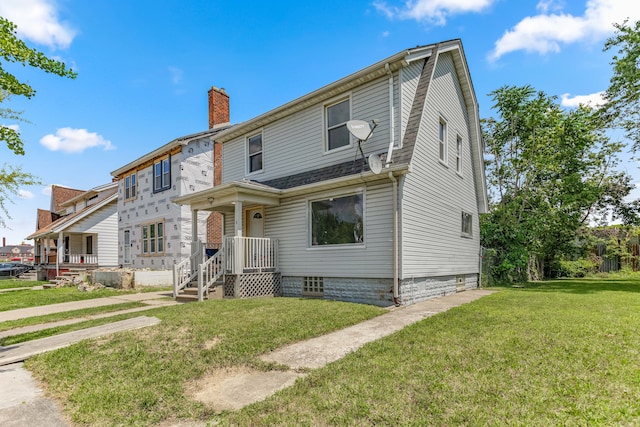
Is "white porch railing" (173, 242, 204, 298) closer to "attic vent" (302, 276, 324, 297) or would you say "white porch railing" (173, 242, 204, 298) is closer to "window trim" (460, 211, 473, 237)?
"attic vent" (302, 276, 324, 297)

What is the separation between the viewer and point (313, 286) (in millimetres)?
10344

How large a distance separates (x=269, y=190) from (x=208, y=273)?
314cm

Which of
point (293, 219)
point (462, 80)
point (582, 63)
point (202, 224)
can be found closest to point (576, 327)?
point (293, 219)

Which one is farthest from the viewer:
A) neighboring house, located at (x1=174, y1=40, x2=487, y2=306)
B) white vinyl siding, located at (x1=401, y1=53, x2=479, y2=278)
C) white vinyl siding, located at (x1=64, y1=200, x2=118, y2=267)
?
white vinyl siding, located at (x1=64, y1=200, x2=118, y2=267)

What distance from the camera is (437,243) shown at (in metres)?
10.8

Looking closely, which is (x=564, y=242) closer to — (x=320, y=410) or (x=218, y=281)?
(x=218, y=281)

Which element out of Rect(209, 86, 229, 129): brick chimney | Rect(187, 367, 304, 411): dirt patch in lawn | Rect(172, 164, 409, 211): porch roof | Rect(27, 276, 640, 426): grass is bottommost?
Rect(187, 367, 304, 411): dirt patch in lawn

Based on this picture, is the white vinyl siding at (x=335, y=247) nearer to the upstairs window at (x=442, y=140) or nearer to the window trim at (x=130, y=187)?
the upstairs window at (x=442, y=140)

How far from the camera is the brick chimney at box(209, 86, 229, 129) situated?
1788cm

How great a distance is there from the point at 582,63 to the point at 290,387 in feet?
51.7

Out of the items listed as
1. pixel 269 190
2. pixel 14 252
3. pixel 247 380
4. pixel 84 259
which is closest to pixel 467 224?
pixel 269 190

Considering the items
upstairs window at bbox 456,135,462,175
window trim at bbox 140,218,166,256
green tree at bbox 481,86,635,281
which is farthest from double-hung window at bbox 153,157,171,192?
green tree at bbox 481,86,635,281

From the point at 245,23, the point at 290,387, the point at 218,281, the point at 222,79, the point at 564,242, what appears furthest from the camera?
the point at 564,242

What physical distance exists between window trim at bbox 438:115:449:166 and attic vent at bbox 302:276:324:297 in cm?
554
